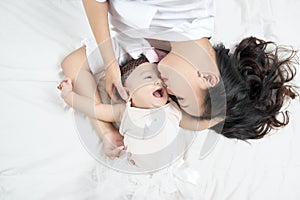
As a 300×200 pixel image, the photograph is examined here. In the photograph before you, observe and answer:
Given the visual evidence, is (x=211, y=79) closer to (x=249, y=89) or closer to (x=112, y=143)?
(x=249, y=89)

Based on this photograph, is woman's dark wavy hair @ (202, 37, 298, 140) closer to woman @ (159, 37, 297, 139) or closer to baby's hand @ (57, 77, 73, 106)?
woman @ (159, 37, 297, 139)

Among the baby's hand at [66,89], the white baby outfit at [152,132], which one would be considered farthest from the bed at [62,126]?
the white baby outfit at [152,132]

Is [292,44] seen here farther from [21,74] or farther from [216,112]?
[21,74]

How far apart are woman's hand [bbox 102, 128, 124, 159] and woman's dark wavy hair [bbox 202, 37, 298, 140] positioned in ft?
0.66

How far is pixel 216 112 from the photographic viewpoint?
863mm

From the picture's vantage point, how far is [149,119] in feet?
2.96

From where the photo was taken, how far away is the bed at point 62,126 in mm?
972

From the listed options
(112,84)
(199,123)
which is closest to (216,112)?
(199,123)

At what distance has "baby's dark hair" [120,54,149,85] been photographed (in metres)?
0.93

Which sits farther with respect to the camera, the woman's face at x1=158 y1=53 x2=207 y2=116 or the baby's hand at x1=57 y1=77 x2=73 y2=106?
the baby's hand at x1=57 y1=77 x2=73 y2=106

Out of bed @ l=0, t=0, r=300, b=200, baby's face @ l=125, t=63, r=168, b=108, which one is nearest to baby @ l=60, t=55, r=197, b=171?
baby's face @ l=125, t=63, r=168, b=108

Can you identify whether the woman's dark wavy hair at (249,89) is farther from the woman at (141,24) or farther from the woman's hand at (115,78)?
the woman's hand at (115,78)

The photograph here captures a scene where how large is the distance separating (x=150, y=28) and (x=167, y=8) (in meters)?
0.06

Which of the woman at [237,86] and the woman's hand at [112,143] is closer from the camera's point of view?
the woman at [237,86]
